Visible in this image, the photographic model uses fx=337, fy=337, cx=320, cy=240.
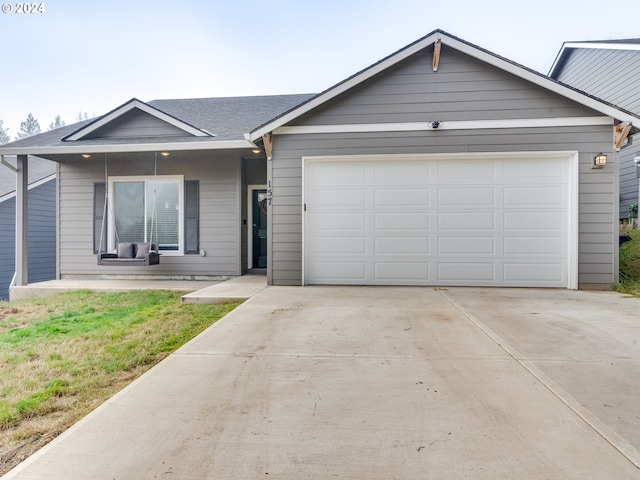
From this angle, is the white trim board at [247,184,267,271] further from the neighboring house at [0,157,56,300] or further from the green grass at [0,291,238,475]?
the neighboring house at [0,157,56,300]

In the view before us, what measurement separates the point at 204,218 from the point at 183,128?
1.88 metres

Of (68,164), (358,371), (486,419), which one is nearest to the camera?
(486,419)

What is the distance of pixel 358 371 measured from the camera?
7.87ft

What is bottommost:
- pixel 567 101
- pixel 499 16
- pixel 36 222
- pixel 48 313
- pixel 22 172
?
pixel 48 313

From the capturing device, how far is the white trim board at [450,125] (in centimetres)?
528

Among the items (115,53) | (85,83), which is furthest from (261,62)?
(85,83)

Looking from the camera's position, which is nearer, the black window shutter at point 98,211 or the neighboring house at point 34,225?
the black window shutter at point 98,211

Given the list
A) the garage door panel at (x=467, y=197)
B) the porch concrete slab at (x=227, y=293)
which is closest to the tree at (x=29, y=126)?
the porch concrete slab at (x=227, y=293)

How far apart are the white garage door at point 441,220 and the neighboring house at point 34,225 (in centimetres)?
850

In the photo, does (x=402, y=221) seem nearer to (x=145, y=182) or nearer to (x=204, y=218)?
(x=204, y=218)

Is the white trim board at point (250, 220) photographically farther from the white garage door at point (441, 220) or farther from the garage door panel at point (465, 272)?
the garage door panel at point (465, 272)

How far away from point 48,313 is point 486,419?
566 cm

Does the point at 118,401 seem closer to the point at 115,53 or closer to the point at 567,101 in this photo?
the point at 567,101

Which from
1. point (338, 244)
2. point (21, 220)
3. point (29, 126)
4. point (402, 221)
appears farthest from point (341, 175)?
point (29, 126)
